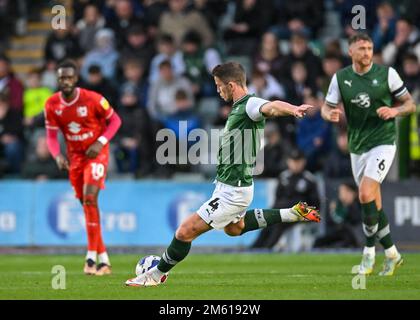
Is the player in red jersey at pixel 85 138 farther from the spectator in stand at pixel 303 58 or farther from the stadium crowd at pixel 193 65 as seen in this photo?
the spectator in stand at pixel 303 58

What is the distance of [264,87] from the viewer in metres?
22.0

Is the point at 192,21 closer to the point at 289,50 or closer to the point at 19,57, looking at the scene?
the point at 289,50

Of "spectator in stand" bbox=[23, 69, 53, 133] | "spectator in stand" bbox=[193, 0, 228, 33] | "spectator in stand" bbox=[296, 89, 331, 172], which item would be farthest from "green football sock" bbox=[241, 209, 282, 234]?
"spectator in stand" bbox=[193, 0, 228, 33]

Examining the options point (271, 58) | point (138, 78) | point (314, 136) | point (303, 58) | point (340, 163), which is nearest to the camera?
point (340, 163)

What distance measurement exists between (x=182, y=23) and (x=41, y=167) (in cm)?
464

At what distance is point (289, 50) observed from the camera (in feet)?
75.8

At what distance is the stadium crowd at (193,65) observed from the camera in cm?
2172

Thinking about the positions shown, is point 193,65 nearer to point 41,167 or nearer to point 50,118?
point 41,167

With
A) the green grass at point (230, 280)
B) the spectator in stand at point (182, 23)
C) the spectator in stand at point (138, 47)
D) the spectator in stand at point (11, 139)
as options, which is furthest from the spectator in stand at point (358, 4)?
the spectator in stand at point (11, 139)

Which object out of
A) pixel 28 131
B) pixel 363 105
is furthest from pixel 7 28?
pixel 363 105

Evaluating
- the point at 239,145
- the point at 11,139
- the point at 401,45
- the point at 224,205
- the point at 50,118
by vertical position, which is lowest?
the point at 224,205

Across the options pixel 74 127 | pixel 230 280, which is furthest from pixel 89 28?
pixel 230 280

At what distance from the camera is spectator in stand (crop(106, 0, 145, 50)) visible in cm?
2455
